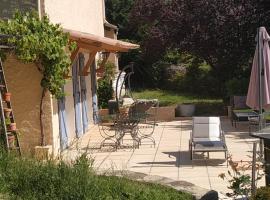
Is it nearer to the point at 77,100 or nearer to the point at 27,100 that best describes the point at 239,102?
the point at 77,100

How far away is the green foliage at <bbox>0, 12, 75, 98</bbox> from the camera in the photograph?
37.4 feet

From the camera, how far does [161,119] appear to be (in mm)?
20734

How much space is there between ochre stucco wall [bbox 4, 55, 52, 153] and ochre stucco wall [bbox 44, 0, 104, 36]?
1.48 m

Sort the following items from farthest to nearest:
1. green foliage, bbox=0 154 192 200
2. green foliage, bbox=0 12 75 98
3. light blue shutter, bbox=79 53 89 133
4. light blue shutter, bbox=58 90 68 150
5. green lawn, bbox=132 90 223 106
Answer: green lawn, bbox=132 90 223 106 → light blue shutter, bbox=79 53 89 133 → light blue shutter, bbox=58 90 68 150 → green foliage, bbox=0 12 75 98 → green foliage, bbox=0 154 192 200

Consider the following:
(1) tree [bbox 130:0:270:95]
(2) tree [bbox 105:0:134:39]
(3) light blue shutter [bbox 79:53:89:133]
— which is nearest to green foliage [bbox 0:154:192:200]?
(3) light blue shutter [bbox 79:53:89:133]

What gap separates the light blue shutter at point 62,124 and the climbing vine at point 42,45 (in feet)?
3.61

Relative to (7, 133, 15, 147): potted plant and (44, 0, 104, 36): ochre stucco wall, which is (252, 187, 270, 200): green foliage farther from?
(44, 0, 104, 36): ochre stucco wall

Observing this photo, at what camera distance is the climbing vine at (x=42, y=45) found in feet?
37.4

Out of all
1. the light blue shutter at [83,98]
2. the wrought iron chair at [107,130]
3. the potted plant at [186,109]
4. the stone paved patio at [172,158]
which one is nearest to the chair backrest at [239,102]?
the stone paved patio at [172,158]

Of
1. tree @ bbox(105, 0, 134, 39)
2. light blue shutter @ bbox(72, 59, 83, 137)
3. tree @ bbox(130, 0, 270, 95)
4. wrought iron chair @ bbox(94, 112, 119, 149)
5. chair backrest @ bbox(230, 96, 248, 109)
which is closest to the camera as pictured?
wrought iron chair @ bbox(94, 112, 119, 149)

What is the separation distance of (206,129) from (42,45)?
13.5ft

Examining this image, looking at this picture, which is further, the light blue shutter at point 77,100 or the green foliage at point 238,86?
the green foliage at point 238,86

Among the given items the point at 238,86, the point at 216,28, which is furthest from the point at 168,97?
the point at 216,28

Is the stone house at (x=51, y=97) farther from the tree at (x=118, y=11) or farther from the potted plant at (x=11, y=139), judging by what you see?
the tree at (x=118, y=11)
